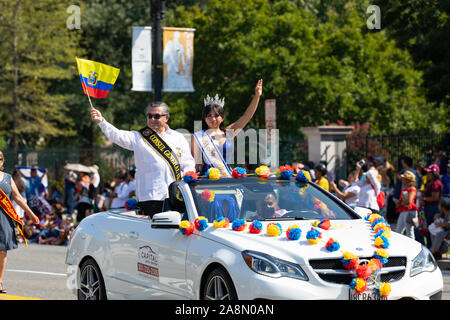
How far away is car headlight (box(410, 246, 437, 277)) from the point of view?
6.82m

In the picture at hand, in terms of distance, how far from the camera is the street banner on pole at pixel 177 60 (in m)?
18.7

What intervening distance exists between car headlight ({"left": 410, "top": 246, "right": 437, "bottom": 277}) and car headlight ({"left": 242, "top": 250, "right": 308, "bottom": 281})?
38.5 inches

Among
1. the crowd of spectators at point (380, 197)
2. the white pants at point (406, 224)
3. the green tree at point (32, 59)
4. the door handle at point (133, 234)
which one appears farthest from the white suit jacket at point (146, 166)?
the green tree at point (32, 59)

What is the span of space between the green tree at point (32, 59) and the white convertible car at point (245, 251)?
3369cm

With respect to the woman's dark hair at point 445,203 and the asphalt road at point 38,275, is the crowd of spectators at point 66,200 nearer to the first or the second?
the asphalt road at point 38,275

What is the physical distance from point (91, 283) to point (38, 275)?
5.28 meters

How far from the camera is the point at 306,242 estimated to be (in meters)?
→ 6.77

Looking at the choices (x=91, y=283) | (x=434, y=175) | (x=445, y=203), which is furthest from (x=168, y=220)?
(x=434, y=175)

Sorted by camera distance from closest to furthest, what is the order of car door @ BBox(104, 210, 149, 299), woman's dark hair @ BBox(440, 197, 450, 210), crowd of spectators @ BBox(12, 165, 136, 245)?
car door @ BBox(104, 210, 149, 299) < woman's dark hair @ BBox(440, 197, 450, 210) < crowd of spectators @ BBox(12, 165, 136, 245)

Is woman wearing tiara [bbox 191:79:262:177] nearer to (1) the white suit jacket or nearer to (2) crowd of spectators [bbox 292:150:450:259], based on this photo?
(1) the white suit jacket

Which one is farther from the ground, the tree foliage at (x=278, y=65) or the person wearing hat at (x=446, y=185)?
the tree foliage at (x=278, y=65)

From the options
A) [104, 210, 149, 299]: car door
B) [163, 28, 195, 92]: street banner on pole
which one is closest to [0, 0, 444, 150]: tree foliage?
[163, 28, 195, 92]: street banner on pole

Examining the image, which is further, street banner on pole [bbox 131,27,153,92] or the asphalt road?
street banner on pole [bbox 131,27,153,92]
